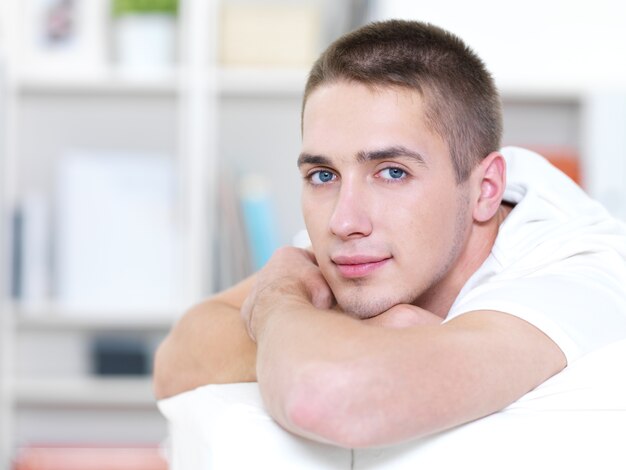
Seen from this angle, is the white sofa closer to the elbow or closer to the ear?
the elbow

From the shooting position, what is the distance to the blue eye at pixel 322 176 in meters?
1.34

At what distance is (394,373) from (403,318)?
11.2 inches

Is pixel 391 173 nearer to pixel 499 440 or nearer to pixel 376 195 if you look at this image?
pixel 376 195

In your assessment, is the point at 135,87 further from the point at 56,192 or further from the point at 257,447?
the point at 257,447

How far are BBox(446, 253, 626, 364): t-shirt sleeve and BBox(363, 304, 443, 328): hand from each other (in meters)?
0.05

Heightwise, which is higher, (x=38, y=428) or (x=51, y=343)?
(x=51, y=343)

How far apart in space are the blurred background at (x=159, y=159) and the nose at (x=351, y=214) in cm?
141

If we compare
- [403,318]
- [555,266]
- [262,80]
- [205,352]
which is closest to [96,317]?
[262,80]

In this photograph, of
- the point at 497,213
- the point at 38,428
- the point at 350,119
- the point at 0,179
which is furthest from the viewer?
the point at 38,428

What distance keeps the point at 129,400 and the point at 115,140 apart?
2.44ft

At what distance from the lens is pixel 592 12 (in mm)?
2787

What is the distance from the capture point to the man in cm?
100

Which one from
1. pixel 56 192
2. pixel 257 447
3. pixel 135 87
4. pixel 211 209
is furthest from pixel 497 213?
pixel 56 192

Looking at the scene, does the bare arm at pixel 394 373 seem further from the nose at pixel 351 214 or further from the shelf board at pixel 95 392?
the shelf board at pixel 95 392
